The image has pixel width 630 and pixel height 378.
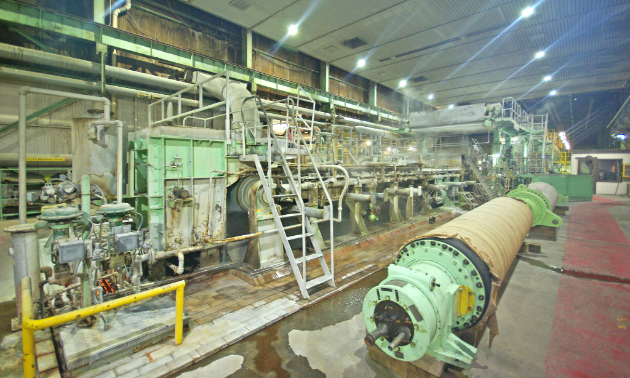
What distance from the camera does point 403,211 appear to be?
1177 cm

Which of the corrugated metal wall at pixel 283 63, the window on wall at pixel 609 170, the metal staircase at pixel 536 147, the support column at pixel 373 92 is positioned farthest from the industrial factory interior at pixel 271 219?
the window on wall at pixel 609 170

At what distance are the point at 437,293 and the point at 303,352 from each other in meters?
1.68

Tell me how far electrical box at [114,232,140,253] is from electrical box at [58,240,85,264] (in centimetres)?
36

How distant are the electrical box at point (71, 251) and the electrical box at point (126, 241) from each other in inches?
14.3

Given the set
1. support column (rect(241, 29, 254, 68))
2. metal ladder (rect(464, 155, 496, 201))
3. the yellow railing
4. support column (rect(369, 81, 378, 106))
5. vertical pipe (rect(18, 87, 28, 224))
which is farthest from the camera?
support column (rect(369, 81, 378, 106))

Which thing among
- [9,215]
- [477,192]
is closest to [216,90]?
[9,215]

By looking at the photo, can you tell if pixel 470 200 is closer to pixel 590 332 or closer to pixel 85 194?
pixel 590 332

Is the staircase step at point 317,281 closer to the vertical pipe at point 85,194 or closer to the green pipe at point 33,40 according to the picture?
the vertical pipe at point 85,194

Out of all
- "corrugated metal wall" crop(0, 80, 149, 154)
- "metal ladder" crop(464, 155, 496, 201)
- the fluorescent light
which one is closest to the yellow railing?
"corrugated metal wall" crop(0, 80, 149, 154)

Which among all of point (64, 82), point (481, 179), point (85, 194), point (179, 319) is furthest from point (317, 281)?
point (481, 179)

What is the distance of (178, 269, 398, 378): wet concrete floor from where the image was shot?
302cm

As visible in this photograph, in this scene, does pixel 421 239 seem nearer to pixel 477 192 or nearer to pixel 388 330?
pixel 388 330

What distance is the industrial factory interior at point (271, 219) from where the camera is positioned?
9.95 feet

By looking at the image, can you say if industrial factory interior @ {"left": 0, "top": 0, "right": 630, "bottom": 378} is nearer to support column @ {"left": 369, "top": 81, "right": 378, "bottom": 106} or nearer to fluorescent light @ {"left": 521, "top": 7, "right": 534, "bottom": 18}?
fluorescent light @ {"left": 521, "top": 7, "right": 534, "bottom": 18}
